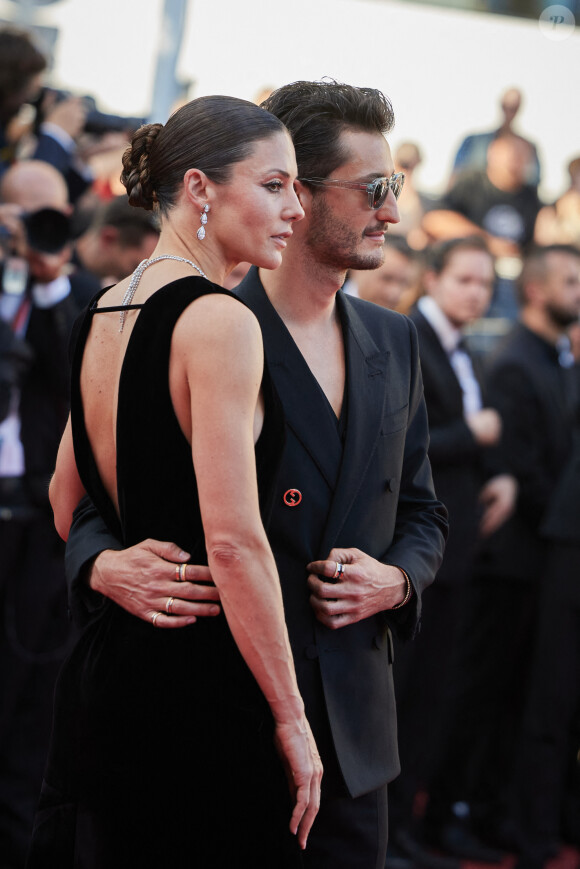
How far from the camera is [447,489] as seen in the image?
A: 435 cm

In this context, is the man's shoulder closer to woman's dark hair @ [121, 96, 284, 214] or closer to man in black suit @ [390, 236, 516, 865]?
woman's dark hair @ [121, 96, 284, 214]

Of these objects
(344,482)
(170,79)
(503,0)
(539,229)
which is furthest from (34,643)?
(503,0)

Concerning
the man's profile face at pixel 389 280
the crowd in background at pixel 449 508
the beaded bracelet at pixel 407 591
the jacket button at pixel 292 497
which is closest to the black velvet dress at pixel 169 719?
the jacket button at pixel 292 497

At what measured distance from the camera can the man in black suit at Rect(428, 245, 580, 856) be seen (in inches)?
187

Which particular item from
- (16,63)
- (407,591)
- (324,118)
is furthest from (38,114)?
(407,591)

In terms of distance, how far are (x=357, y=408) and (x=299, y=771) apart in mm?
763

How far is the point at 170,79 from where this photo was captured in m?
6.84

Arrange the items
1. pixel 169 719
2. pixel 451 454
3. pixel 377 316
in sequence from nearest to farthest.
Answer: pixel 169 719
pixel 377 316
pixel 451 454

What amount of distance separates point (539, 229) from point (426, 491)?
585 cm

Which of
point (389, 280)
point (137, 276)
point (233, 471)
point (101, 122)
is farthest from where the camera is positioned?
point (101, 122)

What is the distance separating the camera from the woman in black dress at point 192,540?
5.86 feet

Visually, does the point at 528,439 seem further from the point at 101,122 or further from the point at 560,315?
the point at 101,122

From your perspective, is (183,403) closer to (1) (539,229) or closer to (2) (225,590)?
(2) (225,590)

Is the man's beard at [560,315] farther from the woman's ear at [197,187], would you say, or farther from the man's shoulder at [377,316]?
the woman's ear at [197,187]
